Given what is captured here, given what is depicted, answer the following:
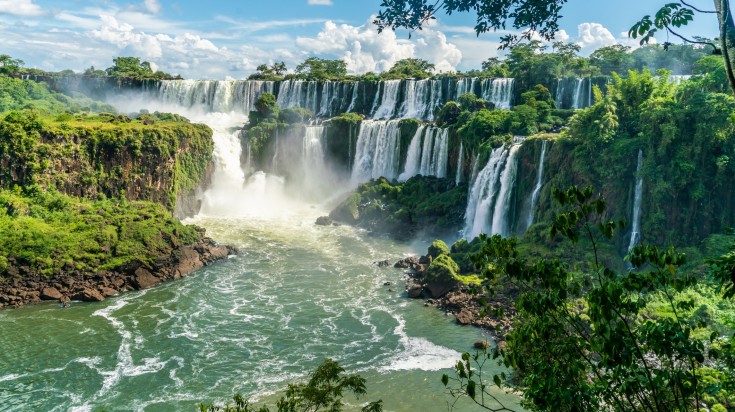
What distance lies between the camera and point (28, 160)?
28688 mm

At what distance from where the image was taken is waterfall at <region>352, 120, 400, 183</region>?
40406 millimetres

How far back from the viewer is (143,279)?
24734mm

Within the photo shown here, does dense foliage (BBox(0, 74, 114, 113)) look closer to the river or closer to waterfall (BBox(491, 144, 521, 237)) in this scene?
the river

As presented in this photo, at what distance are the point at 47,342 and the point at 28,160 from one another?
13582mm

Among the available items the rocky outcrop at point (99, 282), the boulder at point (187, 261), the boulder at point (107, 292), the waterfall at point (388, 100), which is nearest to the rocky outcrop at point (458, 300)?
the boulder at point (187, 261)

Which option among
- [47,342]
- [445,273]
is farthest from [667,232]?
[47,342]

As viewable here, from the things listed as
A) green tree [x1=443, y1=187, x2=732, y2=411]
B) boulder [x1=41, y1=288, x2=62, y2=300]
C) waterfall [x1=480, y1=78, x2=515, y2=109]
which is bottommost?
boulder [x1=41, y1=288, x2=62, y2=300]

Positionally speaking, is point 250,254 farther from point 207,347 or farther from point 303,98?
point 303,98

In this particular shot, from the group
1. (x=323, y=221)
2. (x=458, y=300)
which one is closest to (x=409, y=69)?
(x=323, y=221)

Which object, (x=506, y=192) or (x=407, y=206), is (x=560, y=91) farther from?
(x=506, y=192)

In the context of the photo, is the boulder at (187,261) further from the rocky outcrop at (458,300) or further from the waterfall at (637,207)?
the waterfall at (637,207)

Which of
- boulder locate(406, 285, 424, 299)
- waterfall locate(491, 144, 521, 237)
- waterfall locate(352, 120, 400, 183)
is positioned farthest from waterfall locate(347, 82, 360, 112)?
boulder locate(406, 285, 424, 299)

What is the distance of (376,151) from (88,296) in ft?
77.7

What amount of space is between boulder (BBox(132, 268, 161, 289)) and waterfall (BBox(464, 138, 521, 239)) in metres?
17.0
